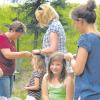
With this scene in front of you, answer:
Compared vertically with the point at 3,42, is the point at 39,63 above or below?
below

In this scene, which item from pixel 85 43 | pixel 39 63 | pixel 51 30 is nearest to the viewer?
pixel 85 43

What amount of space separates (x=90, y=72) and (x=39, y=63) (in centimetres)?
139

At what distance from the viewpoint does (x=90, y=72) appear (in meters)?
3.52

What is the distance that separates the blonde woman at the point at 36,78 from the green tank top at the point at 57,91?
0.43 m

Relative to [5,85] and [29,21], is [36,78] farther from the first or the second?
[29,21]

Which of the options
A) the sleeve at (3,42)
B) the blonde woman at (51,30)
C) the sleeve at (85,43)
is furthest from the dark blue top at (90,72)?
the sleeve at (3,42)

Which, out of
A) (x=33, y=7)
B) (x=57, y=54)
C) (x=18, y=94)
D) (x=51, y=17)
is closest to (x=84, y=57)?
(x=57, y=54)

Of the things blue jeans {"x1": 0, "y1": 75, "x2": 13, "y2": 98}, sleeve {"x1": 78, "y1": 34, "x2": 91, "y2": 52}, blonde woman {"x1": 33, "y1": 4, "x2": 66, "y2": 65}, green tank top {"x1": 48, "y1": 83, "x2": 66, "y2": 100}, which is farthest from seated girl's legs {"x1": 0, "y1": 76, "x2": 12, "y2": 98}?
sleeve {"x1": 78, "y1": 34, "x2": 91, "y2": 52}

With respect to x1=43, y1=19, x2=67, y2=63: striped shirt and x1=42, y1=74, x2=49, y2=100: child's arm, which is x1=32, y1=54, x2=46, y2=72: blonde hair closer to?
x1=43, y1=19, x2=67, y2=63: striped shirt

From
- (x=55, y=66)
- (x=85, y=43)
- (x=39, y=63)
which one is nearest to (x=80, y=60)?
(x=85, y=43)

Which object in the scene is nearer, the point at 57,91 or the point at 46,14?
the point at 57,91

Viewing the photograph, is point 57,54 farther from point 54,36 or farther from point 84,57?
point 84,57

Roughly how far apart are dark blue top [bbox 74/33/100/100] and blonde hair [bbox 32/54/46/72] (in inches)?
49.4

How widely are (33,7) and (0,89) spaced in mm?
5286
